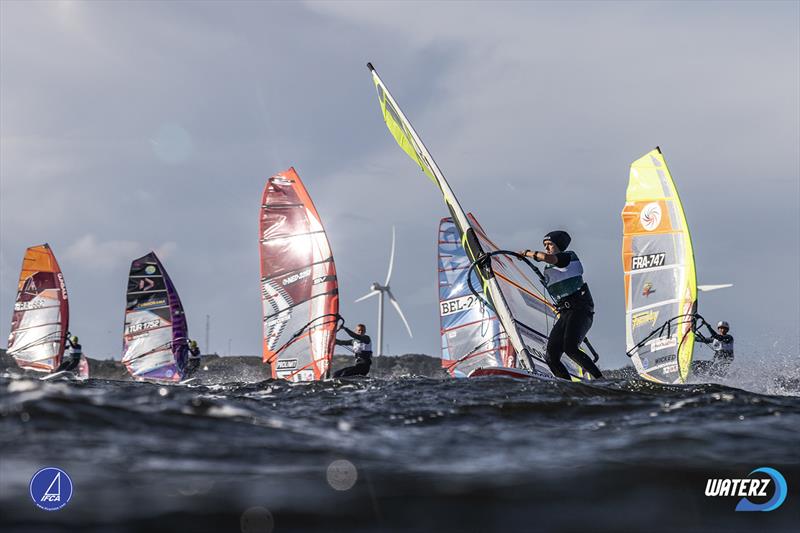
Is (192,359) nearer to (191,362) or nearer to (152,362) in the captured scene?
(191,362)

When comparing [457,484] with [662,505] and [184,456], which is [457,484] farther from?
[184,456]

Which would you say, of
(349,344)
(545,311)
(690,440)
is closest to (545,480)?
(690,440)

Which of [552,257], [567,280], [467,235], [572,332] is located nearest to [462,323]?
[467,235]

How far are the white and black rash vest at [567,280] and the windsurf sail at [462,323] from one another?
51.2 feet

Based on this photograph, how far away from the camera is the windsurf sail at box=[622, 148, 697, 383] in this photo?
59.3 feet

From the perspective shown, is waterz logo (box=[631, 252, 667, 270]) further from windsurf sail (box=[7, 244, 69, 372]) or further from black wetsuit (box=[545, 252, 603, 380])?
windsurf sail (box=[7, 244, 69, 372])

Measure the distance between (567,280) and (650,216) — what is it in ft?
32.9

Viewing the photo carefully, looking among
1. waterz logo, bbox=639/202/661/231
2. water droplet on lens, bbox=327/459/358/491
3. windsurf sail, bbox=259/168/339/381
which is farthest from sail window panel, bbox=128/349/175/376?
water droplet on lens, bbox=327/459/358/491

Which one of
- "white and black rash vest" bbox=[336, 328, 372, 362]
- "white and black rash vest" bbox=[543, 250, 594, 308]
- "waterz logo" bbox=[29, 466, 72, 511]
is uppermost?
"white and black rash vest" bbox=[543, 250, 594, 308]

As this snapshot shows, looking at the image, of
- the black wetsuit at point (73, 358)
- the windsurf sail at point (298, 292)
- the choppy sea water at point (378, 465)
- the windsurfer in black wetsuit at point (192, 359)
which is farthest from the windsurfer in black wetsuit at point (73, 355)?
the choppy sea water at point (378, 465)

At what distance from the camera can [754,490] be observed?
11.3 ft

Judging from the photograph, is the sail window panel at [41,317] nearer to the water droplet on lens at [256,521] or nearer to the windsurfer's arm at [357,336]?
the windsurfer's arm at [357,336]

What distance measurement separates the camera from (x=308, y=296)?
20641 mm

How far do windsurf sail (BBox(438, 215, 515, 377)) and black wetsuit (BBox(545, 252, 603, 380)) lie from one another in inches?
610
